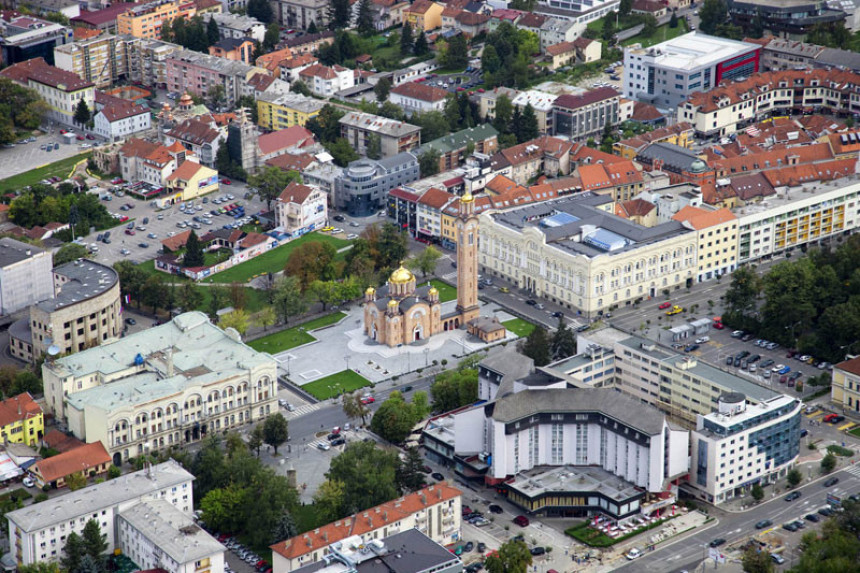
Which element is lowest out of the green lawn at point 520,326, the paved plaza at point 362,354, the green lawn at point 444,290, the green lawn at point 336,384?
the green lawn at point 336,384

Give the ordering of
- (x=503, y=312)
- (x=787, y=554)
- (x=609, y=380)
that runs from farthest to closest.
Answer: (x=503, y=312), (x=609, y=380), (x=787, y=554)

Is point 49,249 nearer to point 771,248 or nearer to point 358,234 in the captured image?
point 358,234

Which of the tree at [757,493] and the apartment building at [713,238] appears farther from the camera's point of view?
the apartment building at [713,238]

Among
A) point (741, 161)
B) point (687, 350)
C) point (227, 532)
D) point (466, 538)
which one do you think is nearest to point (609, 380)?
point (687, 350)

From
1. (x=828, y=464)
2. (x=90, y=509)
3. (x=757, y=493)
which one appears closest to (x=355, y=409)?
(x=90, y=509)

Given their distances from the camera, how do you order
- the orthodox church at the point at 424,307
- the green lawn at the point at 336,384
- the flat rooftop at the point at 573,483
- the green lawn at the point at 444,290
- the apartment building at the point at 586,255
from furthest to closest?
the green lawn at the point at 444,290, the apartment building at the point at 586,255, the orthodox church at the point at 424,307, the green lawn at the point at 336,384, the flat rooftop at the point at 573,483

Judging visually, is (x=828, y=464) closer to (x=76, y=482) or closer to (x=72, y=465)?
(x=76, y=482)

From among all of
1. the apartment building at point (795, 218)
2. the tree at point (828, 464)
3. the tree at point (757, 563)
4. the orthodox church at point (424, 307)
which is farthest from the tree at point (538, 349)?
the tree at point (757, 563)

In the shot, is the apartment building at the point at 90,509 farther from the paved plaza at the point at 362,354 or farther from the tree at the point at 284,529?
the paved plaza at the point at 362,354
